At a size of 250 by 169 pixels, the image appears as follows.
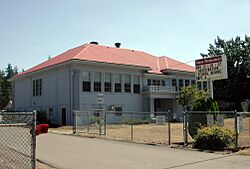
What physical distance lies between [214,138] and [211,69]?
18.6 ft

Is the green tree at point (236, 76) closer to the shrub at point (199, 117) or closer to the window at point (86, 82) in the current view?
the window at point (86, 82)

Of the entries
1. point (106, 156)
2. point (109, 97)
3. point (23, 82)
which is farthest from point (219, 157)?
point (23, 82)

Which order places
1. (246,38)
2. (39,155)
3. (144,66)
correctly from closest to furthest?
1. (39,155)
2. (144,66)
3. (246,38)

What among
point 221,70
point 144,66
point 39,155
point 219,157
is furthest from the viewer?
point 144,66

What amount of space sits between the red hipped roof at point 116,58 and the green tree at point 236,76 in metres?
9.01

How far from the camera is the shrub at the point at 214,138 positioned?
15000 mm

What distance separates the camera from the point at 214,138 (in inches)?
596

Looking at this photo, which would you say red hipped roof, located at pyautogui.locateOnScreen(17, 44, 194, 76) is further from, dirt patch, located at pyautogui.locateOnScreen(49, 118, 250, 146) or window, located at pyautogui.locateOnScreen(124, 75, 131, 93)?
dirt patch, located at pyautogui.locateOnScreen(49, 118, 250, 146)

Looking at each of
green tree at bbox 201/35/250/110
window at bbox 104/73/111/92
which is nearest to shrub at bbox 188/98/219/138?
window at bbox 104/73/111/92

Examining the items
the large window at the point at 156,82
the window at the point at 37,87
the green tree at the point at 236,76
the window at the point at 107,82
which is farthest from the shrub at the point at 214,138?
the green tree at the point at 236,76

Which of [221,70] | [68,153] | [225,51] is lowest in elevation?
[68,153]

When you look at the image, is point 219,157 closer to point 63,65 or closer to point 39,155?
point 39,155

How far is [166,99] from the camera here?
50.0 metres

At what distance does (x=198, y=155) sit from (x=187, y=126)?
13.7 ft
